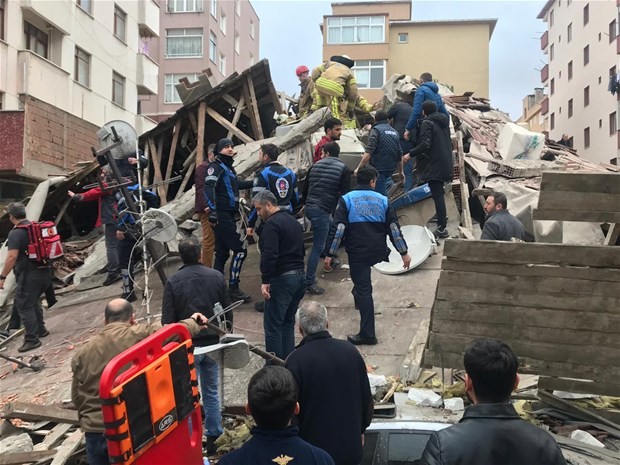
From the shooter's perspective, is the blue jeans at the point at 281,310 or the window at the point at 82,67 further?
the window at the point at 82,67

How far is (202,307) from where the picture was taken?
4453 millimetres

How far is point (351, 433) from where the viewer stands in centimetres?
295

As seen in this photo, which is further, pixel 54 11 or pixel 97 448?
pixel 54 11

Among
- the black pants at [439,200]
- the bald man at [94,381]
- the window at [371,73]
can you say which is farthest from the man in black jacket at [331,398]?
the window at [371,73]

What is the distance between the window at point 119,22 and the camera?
24828mm

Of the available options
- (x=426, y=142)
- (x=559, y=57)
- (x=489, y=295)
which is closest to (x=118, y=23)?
(x=426, y=142)

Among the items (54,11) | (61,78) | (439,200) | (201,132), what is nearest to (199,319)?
(439,200)

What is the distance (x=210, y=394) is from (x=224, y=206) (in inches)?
124

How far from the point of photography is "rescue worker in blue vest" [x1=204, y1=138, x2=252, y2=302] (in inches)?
276

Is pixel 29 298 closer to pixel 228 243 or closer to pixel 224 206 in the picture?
pixel 228 243

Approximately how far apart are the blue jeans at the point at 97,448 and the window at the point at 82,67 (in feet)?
68.7

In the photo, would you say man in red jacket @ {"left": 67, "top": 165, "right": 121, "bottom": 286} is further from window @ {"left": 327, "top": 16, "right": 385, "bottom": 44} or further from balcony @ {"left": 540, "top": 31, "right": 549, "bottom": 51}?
balcony @ {"left": 540, "top": 31, "right": 549, "bottom": 51}

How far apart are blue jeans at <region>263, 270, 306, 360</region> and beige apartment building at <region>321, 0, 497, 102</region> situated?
3425 centimetres

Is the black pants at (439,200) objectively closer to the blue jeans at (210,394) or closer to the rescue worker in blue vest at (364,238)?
the rescue worker in blue vest at (364,238)
